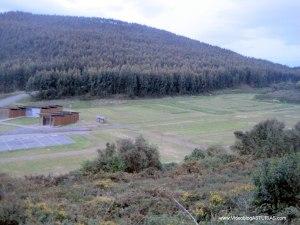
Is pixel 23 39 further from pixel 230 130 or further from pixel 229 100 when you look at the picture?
pixel 230 130

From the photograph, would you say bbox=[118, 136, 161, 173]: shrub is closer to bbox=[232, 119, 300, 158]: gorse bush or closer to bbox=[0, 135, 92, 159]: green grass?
bbox=[232, 119, 300, 158]: gorse bush

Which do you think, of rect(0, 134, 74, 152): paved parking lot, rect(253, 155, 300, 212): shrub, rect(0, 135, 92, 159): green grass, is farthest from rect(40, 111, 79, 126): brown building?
rect(253, 155, 300, 212): shrub

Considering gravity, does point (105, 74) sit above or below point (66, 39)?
below

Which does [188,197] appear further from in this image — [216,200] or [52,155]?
[52,155]

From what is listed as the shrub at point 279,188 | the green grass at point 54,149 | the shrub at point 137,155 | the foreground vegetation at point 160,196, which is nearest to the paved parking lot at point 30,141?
the green grass at point 54,149

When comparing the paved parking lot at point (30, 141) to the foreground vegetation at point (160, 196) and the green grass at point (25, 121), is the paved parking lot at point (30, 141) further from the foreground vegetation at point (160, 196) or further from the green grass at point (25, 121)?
the foreground vegetation at point (160, 196)

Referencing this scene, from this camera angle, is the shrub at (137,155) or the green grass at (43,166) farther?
the green grass at (43,166)

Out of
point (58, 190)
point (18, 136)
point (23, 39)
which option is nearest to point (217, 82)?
point (23, 39)
